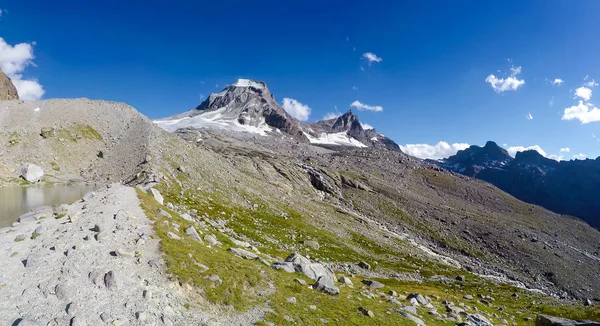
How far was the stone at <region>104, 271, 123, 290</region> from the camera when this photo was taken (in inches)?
698

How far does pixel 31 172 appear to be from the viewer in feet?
246

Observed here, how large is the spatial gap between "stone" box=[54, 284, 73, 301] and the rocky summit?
0.06 m

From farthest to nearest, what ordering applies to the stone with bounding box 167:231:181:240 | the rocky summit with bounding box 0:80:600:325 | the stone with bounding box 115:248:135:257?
1. the stone with bounding box 167:231:181:240
2. the stone with bounding box 115:248:135:257
3. the rocky summit with bounding box 0:80:600:325

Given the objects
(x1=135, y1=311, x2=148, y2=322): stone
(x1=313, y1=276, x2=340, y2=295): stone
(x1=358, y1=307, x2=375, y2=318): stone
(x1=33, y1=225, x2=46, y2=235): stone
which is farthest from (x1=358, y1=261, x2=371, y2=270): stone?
(x1=135, y1=311, x2=148, y2=322): stone

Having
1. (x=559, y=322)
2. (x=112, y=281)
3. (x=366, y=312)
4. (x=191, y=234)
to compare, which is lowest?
(x=366, y=312)

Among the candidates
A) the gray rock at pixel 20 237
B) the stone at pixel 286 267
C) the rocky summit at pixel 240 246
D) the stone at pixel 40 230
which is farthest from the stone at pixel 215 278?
the gray rock at pixel 20 237

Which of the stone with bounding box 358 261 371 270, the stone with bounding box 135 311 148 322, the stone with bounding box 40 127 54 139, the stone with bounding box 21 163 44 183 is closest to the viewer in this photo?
the stone with bounding box 135 311 148 322

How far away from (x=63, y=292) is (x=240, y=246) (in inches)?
848

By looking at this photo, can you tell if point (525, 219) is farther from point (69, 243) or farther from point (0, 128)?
point (0, 128)

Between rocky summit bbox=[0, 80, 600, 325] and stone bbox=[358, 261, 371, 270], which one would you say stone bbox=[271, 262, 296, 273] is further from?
stone bbox=[358, 261, 371, 270]

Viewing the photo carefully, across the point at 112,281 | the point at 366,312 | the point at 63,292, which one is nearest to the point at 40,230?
the point at 63,292

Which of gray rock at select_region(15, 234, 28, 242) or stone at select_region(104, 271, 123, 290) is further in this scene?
gray rock at select_region(15, 234, 28, 242)

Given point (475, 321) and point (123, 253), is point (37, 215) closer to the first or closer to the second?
point (123, 253)

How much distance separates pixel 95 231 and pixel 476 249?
137m
